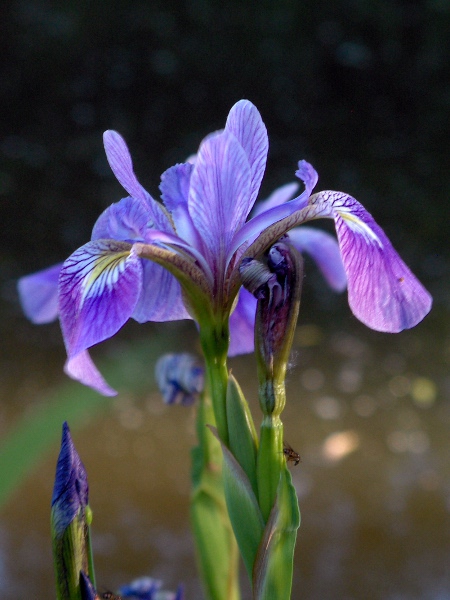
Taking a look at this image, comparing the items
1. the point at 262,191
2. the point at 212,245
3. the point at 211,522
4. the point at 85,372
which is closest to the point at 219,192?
the point at 212,245

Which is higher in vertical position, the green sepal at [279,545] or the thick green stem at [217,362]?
the thick green stem at [217,362]

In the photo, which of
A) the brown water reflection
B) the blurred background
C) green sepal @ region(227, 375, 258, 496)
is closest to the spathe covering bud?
green sepal @ region(227, 375, 258, 496)

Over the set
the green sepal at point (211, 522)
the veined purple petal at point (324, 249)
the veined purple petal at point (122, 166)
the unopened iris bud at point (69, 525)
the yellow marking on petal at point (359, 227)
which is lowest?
the green sepal at point (211, 522)

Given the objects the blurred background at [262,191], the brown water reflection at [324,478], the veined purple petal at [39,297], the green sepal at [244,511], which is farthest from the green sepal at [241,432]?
the blurred background at [262,191]

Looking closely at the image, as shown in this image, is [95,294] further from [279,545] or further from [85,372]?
[279,545]

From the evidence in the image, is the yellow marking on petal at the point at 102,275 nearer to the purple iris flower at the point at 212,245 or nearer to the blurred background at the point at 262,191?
the purple iris flower at the point at 212,245

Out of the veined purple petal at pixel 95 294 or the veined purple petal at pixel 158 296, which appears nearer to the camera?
the veined purple petal at pixel 95 294
